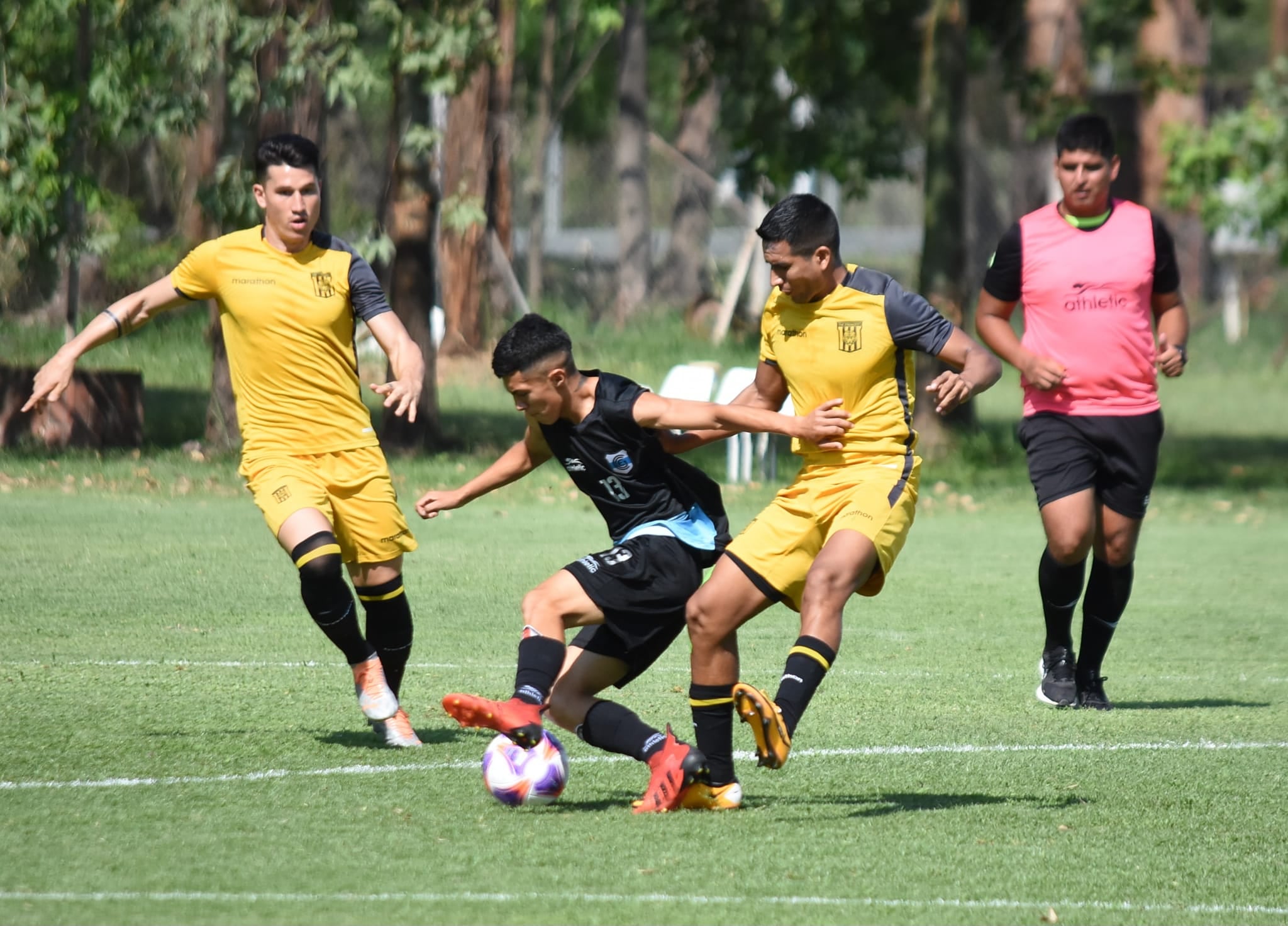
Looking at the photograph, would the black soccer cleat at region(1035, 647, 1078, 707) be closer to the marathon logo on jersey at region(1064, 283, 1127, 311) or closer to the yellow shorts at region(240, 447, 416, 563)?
the marathon logo on jersey at region(1064, 283, 1127, 311)

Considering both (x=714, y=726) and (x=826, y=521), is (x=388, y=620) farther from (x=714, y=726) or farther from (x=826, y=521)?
(x=826, y=521)

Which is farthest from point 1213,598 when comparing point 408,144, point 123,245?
point 123,245

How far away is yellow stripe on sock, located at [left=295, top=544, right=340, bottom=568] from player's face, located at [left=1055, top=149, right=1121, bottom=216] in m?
3.38

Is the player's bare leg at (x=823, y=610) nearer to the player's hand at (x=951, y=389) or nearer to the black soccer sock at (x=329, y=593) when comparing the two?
the player's hand at (x=951, y=389)

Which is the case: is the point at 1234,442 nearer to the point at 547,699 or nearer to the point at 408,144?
the point at 408,144

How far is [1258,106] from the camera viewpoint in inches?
796

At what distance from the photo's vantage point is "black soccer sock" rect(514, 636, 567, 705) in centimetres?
576

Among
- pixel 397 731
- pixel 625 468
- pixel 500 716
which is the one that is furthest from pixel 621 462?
pixel 397 731

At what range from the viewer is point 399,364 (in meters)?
6.85

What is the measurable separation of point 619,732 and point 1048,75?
54.1 feet

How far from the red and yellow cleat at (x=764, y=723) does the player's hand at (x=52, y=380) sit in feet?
9.97

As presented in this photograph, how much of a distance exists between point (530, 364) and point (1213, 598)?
276 inches

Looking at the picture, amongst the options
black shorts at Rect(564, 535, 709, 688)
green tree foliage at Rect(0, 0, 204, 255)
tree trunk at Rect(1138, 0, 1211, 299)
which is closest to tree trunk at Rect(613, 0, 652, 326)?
tree trunk at Rect(1138, 0, 1211, 299)

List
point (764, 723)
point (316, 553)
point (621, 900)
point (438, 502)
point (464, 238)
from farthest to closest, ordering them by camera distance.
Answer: point (464, 238), point (316, 553), point (438, 502), point (764, 723), point (621, 900)
